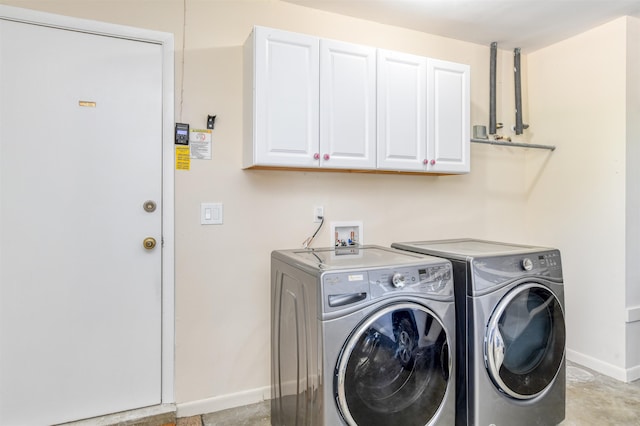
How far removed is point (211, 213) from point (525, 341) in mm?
1778

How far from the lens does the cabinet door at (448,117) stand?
7.58ft

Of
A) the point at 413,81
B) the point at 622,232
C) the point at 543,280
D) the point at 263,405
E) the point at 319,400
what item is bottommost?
the point at 263,405

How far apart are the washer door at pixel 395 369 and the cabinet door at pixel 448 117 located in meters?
1.10

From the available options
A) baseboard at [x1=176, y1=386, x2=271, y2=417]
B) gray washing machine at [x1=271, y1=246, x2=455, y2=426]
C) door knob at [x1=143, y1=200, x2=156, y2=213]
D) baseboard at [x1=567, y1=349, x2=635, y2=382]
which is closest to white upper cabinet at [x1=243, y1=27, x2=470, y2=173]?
door knob at [x1=143, y1=200, x2=156, y2=213]

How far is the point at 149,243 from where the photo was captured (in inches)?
76.7

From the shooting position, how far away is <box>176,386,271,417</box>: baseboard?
202 cm

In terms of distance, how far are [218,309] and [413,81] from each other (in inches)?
70.2

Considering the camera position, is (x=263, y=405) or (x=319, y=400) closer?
(x=319, y=400)

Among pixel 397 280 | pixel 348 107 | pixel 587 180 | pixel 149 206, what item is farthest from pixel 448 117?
pixel 149 206

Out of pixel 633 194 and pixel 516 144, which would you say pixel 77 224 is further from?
pixel 633 194

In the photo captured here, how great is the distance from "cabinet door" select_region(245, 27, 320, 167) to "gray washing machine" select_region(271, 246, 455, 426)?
59 cm

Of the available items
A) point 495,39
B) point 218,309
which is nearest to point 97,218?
point 218,309

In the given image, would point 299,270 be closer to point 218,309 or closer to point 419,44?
point 218,309

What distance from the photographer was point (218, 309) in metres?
2.10
